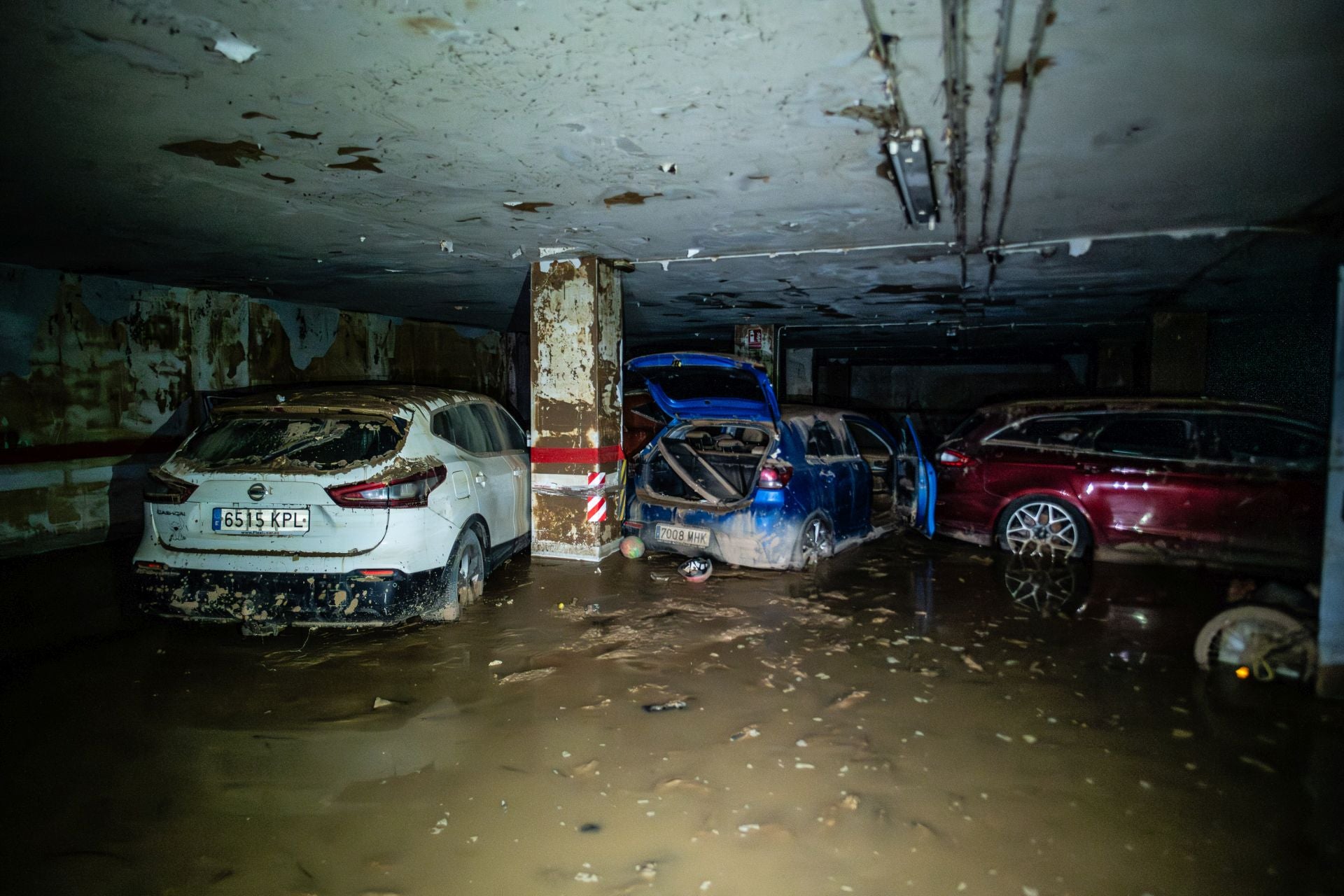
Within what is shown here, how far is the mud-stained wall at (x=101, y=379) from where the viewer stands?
7.13m

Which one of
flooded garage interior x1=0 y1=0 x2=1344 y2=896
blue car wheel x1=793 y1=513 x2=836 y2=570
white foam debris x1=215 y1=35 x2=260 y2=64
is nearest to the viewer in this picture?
flooded garage interior x1=0 y1=0 x2=1344 y2=896

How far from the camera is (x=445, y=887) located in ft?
7.48

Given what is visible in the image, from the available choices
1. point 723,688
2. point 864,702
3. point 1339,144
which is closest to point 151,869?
point 723,688

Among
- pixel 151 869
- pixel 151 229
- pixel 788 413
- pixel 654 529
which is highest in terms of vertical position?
pixel 151 229

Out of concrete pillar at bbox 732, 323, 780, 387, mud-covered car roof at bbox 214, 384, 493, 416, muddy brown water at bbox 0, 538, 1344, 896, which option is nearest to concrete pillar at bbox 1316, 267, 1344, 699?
A: muddy brown water at bbox 0, 538, 1344, 896

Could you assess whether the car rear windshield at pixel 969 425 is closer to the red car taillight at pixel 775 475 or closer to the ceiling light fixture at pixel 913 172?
the red car taillight at pixel 775 475

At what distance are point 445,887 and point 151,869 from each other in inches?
40.2

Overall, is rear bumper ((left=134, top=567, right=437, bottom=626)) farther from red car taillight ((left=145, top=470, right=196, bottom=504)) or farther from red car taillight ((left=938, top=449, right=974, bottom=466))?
red car taillight ((left=938, top=449, right=974, bottom=466))

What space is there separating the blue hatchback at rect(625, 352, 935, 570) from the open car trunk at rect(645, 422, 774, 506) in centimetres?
1

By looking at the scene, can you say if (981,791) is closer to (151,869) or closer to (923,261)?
(151,869)

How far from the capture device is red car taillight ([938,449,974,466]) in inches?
281

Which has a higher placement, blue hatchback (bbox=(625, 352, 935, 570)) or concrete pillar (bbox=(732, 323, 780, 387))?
concrete pillar (bbox=(732, 323, 780, 387))

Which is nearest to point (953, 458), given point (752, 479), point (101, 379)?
point (752, 479)

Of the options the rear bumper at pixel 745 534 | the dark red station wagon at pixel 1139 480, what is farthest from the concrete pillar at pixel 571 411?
the dark red station wagon at pixel 1139 480
